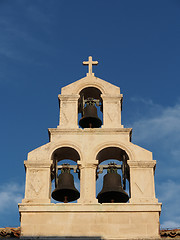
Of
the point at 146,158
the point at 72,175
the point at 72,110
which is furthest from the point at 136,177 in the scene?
the point at 72,110

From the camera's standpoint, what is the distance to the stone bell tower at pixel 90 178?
71.7ft

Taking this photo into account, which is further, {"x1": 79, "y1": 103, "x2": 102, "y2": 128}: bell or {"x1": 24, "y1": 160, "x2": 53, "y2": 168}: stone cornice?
{"x1": 79, "y1": 103, "x2": 102, "y2": 128}: bell

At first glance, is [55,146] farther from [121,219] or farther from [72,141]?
[121,219]

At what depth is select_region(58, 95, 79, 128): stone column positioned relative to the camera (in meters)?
24.8

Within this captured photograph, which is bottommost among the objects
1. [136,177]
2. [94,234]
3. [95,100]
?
[94,234]

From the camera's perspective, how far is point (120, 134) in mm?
24297

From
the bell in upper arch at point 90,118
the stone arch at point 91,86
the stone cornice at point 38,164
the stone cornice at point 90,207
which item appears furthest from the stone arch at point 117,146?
the stone arch at point 91,86

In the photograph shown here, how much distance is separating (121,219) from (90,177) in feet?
6.53

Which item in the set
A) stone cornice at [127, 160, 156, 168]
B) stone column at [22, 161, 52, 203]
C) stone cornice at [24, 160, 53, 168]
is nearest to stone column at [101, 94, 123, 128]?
stone cornice at [127, 160, 156, 168]

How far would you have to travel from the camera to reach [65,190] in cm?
2347

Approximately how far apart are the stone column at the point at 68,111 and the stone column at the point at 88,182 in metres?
1.90

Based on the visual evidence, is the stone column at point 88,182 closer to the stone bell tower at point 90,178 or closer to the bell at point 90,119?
the stone bell tower at point 90,178

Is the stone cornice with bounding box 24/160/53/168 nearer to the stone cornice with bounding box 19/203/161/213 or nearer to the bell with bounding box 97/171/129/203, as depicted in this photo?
the stone cornice with bounding box 19/203/161/213

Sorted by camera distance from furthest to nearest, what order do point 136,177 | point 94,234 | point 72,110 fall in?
point 72,110, point 136,177, point 94,234
